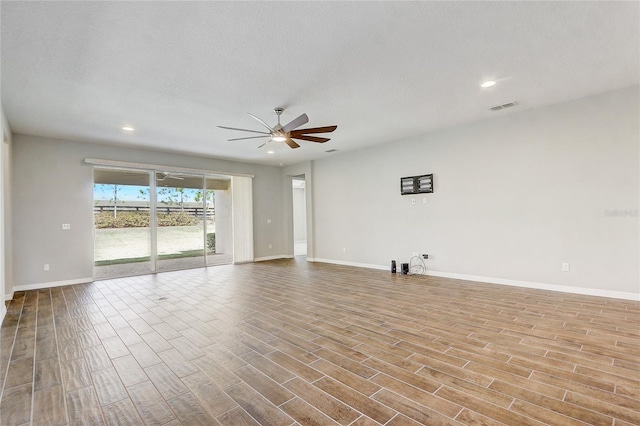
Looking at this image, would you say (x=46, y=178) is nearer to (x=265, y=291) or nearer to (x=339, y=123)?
(x=265, y=291)

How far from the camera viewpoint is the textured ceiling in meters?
A: 2.31

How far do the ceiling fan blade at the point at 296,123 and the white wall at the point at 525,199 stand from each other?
3116 mm

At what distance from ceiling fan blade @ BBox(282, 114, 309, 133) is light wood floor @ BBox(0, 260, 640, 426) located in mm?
2325

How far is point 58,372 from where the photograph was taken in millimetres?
2287

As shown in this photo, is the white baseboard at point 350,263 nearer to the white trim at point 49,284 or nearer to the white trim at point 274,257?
the white trim at point 274,257

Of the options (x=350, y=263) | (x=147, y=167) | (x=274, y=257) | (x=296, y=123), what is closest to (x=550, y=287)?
(x=350, y=263)

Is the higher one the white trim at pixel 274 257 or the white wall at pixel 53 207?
the white wall at pixel 53 207

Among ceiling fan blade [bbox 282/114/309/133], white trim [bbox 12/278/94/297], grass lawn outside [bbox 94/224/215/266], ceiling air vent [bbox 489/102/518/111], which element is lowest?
white trim [bbox 12/278/94/297]

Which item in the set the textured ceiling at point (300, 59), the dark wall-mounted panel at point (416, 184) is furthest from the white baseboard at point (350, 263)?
the textured ceiling at point (300, 59)

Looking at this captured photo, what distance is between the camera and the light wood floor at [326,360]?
1.76m

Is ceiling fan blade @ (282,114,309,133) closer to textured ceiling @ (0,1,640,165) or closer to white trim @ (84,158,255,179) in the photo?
textured ceiling @ (0,1,640,165)

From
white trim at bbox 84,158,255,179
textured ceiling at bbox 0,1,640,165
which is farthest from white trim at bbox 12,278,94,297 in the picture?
textured ceiling at bbox 0,1,640,165

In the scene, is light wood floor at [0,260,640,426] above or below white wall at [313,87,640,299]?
below

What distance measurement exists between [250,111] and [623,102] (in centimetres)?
503
